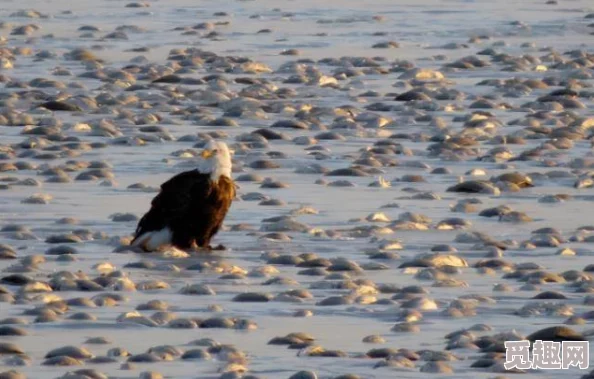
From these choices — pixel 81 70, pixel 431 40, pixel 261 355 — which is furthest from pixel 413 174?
pixel 431 40

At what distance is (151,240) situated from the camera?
11.6 meters

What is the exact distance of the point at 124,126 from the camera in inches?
658

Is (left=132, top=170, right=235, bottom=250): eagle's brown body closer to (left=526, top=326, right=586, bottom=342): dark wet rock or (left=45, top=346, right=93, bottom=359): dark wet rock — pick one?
(left=45, top=346, right=93, bottom=359): dark wet rock

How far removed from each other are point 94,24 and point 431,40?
15.4 feet

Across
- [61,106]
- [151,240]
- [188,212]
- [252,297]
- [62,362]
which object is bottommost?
[62,362]

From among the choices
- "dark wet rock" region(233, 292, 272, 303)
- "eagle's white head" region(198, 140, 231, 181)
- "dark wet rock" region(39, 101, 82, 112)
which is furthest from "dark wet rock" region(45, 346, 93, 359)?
"dark wet rock" region(39, 101, 82, 112)

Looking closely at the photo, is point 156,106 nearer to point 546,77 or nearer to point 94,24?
point 546,77

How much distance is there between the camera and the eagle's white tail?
11.5 metres

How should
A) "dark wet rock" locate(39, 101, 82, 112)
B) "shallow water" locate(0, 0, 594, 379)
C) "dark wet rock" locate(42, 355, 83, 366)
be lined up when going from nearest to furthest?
"dark wet rock" locate(42, 355, 83, 366), "shallow water" locate(0, 0, 594, 379), "dark wet rock" locate(39, 101, 82, 112)

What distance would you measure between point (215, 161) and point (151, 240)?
71cm

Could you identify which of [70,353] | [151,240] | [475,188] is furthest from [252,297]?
[475,188]

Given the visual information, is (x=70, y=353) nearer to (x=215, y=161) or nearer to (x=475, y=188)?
(x=215, y=161)

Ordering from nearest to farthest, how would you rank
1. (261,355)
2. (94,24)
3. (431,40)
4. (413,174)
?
(261,355)
(413,174)
(431,40)
(94,24)

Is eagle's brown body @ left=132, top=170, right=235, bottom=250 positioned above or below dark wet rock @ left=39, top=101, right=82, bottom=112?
below
